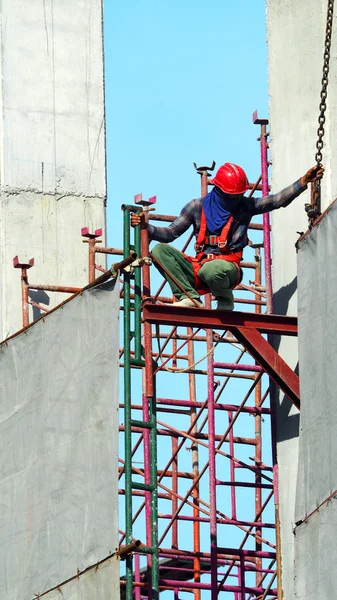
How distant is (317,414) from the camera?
70.8 ft

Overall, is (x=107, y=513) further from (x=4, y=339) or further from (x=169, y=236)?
(x=4, y=339)

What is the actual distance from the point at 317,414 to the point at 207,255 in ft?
9.24

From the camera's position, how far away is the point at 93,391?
23.5m

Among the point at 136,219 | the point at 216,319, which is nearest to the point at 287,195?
the point at 216,319

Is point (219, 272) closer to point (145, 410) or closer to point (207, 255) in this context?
point (207, 255)

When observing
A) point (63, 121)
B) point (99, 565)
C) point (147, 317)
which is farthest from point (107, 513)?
point (63, 121)

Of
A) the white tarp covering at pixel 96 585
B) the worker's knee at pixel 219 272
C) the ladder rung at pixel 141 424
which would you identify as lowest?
the white tarp covering at pixel 96 585

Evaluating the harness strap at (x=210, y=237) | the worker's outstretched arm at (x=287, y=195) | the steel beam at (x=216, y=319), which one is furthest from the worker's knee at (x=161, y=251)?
the worker's outstretched arm at (x=287, y=195)

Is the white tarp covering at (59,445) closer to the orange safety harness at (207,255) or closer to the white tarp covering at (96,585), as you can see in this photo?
the white tarp covering at (96,585)

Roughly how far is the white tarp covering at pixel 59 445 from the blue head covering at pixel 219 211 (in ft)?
4.22

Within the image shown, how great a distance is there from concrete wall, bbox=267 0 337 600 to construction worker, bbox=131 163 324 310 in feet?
1.62

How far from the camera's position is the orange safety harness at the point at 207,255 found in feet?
77.8

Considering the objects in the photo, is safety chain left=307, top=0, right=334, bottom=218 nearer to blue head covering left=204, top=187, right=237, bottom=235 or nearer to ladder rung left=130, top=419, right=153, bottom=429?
blue head covering left=204, top=187, right=237, bottom=235

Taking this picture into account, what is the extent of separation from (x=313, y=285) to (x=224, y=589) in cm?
537
